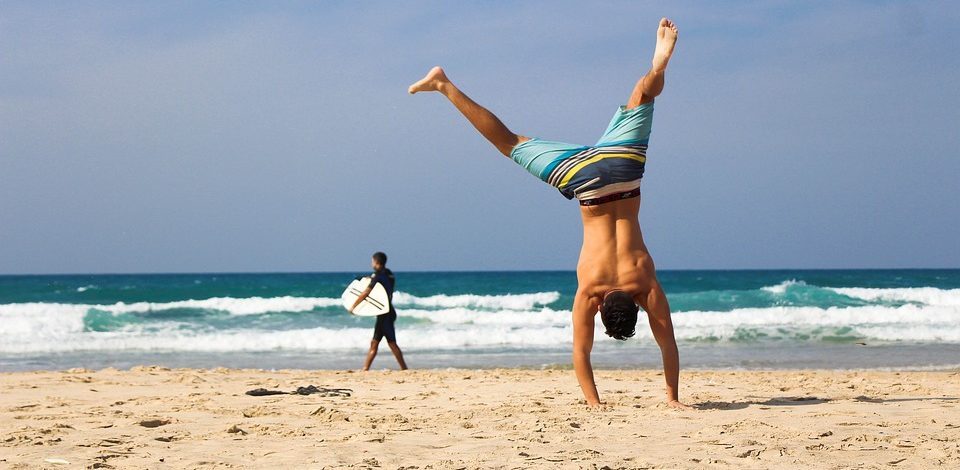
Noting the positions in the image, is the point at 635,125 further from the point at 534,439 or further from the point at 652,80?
the point at 534,439

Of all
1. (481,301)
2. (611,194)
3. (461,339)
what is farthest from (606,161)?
(481,301)

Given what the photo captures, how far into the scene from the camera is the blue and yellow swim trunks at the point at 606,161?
600cm

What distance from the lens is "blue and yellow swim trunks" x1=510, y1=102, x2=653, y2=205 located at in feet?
19.7

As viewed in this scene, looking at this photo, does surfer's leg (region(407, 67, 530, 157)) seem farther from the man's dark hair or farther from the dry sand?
the dry sand

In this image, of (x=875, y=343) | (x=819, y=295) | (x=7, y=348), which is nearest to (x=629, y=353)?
(x=875, y=343)

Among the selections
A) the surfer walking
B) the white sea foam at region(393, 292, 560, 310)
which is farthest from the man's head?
the white sea foam at region(393, 292, 560, 310)

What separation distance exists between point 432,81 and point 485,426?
8.01 ft

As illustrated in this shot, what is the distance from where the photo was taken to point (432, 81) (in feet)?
21.3

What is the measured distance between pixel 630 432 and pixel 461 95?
257cm

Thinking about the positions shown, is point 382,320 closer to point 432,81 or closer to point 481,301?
point 432,81

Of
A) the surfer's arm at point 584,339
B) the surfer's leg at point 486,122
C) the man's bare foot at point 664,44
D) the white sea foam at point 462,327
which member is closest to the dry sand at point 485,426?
the surfer's arm at point 584,339

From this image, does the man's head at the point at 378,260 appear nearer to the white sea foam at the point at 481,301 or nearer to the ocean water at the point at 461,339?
the ocean water at the point at 461,339

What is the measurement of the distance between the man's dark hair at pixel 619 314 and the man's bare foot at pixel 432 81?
1938mm

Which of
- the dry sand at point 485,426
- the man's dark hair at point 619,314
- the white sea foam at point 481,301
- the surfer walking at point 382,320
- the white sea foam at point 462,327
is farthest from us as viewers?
the white sea foam at point 481,301
